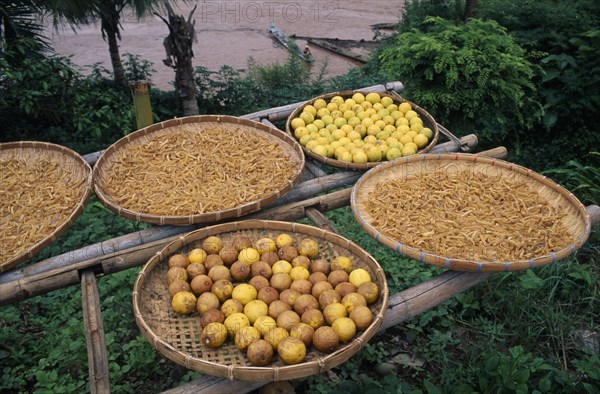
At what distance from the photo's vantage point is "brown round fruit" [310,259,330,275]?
2371mm

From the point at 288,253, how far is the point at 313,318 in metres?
0.44

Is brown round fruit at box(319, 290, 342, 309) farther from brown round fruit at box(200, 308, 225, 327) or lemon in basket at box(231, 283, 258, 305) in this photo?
brown round fruit at box(200, 308, 225, 327)

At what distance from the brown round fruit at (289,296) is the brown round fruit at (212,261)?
1.19ft

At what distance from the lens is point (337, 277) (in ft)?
7.56

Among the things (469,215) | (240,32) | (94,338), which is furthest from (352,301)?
(240,32)

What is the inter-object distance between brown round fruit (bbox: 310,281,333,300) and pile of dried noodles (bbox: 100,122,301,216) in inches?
25.5

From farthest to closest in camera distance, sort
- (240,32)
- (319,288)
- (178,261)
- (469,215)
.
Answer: (240,32) → (469,215) → (178,261) → (319,288)

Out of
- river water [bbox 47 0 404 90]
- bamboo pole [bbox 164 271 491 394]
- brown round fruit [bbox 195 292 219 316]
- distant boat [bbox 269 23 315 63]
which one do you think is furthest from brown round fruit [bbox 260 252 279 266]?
distant boat [bbox 269 23 315 63]

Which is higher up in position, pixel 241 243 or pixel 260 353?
pixel 241 243

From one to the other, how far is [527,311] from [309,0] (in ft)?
30.6

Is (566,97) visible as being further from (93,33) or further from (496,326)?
(93,33)

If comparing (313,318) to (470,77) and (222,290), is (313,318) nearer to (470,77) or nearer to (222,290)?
(222,290)

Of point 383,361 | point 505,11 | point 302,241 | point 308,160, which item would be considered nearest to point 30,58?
point 308,160

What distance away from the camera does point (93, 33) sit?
8922 millimetres
